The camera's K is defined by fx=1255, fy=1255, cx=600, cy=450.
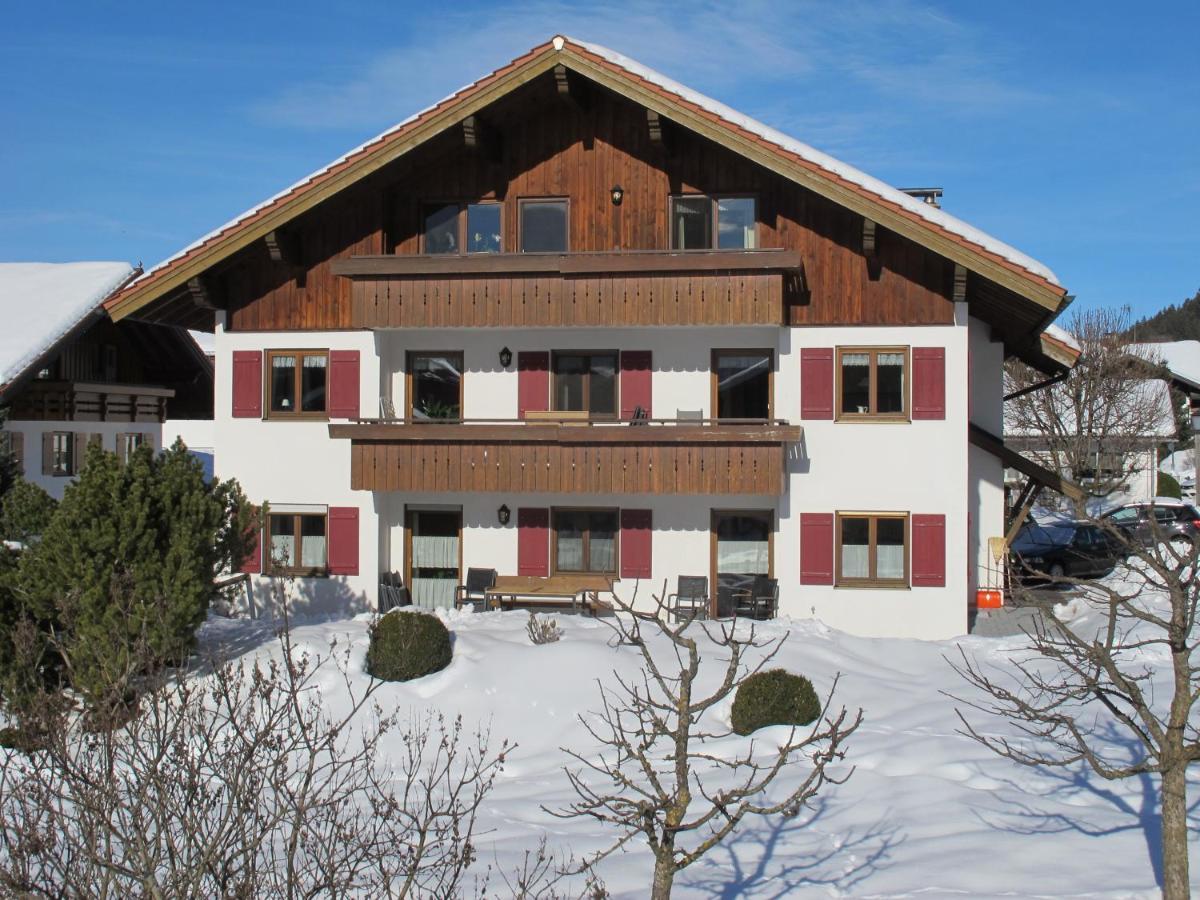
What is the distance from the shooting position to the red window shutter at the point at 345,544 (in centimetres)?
2122

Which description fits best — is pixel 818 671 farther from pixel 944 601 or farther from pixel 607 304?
pixel 607 304

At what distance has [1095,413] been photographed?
40438 mm

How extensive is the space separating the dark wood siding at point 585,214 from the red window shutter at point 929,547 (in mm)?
3184

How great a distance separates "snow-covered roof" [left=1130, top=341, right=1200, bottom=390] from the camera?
47.3 metres

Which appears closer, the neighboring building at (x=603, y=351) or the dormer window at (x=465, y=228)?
the neighboring building at (x=603, y=351)

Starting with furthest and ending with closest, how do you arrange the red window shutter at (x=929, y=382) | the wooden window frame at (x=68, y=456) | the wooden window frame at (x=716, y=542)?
the wooden window frame at (x=68, y=456), the wooden window frame at (x=716, y=542), the red window shutter at (x=929, y=382)

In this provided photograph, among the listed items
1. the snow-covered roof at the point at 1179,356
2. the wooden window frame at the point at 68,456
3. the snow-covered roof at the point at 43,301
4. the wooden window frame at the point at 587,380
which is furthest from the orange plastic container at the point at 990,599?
the snow-covered roof at the point at 1179,356

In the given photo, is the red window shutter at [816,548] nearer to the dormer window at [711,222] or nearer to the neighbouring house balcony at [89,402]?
the dormer window at [711,222]

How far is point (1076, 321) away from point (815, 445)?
2802 cm

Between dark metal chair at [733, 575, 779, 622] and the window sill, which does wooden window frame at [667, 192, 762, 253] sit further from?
dark metal chair at [733, 575, 779, 622]

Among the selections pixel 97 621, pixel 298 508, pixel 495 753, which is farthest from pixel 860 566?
pixel 97 621

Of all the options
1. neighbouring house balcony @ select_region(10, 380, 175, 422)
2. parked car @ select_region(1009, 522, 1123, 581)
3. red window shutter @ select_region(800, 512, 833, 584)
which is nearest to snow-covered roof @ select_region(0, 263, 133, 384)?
neighbouring house balcony @ select_region(10, 380, 175, 422)

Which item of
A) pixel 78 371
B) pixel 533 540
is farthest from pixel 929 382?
pixel 78 371

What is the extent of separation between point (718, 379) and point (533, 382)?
10.2ft
